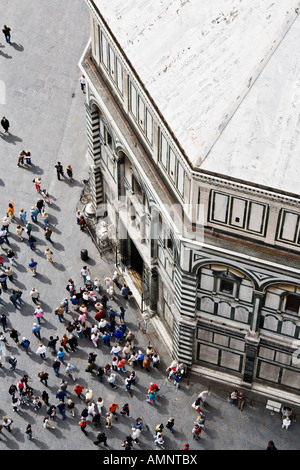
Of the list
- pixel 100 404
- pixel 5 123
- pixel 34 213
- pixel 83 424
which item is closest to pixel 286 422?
pixel 100 404

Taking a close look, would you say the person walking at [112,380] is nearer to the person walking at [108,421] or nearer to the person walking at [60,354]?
the person walking at [108,421]

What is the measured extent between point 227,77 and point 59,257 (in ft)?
83.9

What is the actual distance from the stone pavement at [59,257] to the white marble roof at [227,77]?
808 inches

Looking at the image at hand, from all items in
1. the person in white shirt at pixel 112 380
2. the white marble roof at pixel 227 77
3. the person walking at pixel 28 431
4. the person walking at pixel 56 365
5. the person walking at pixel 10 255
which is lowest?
the person walking at pixel 28 431

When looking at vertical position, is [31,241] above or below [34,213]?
below

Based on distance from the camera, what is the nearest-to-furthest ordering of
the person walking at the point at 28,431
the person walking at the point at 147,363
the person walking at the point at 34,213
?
1. the person walking at the point at 28,431
2. the person walking at the point at 147,363
3. the person walking at the point at 34,213

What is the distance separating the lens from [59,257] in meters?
80.4

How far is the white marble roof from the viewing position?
58.6m

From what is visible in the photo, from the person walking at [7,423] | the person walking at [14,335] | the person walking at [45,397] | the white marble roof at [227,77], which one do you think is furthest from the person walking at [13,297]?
the white marble roof at [227,77]

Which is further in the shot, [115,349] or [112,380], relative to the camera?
[115,349]

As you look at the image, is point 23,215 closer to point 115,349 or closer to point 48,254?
point 48,254

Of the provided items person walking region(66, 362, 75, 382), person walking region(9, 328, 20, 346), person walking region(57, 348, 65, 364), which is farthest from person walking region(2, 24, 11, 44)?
person walking region(66, 362, 75, 382)

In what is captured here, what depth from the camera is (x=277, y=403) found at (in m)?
71.4

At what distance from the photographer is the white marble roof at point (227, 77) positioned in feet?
192
